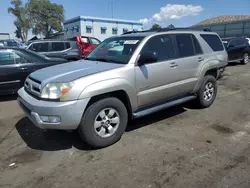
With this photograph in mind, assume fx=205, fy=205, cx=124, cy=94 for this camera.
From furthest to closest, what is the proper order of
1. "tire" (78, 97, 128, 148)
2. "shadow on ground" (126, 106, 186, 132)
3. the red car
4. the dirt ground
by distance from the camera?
the red car < "shadow on ground" (126, 106, 186, 132) < "tire" (78, 97, 128, 148) < the dirt ground

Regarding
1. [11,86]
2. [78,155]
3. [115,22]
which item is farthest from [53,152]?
[115,22]

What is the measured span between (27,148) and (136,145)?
178cm

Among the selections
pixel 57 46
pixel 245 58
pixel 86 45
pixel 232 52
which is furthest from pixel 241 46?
pixel 57 46

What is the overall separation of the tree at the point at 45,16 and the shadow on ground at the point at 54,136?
49.7 metres

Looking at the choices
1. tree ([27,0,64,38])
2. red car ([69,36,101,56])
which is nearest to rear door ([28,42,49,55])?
red car ([69,36,101,56])

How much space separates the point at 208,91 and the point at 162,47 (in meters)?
1.89

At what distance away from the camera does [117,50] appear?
3898 millimetres

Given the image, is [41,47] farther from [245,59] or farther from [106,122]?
[245,59]

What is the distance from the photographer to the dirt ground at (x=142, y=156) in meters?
2.51

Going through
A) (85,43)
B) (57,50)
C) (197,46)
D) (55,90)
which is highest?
(85,43)

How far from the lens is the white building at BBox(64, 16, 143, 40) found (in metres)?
34.4

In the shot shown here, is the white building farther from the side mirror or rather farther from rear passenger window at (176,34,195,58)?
the side mirror

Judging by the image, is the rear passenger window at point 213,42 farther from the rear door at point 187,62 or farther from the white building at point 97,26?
the white building at point 97,26

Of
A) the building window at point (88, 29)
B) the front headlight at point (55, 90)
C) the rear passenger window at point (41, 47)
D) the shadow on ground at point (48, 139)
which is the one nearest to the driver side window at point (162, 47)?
the front headlight at point (55, 90)
